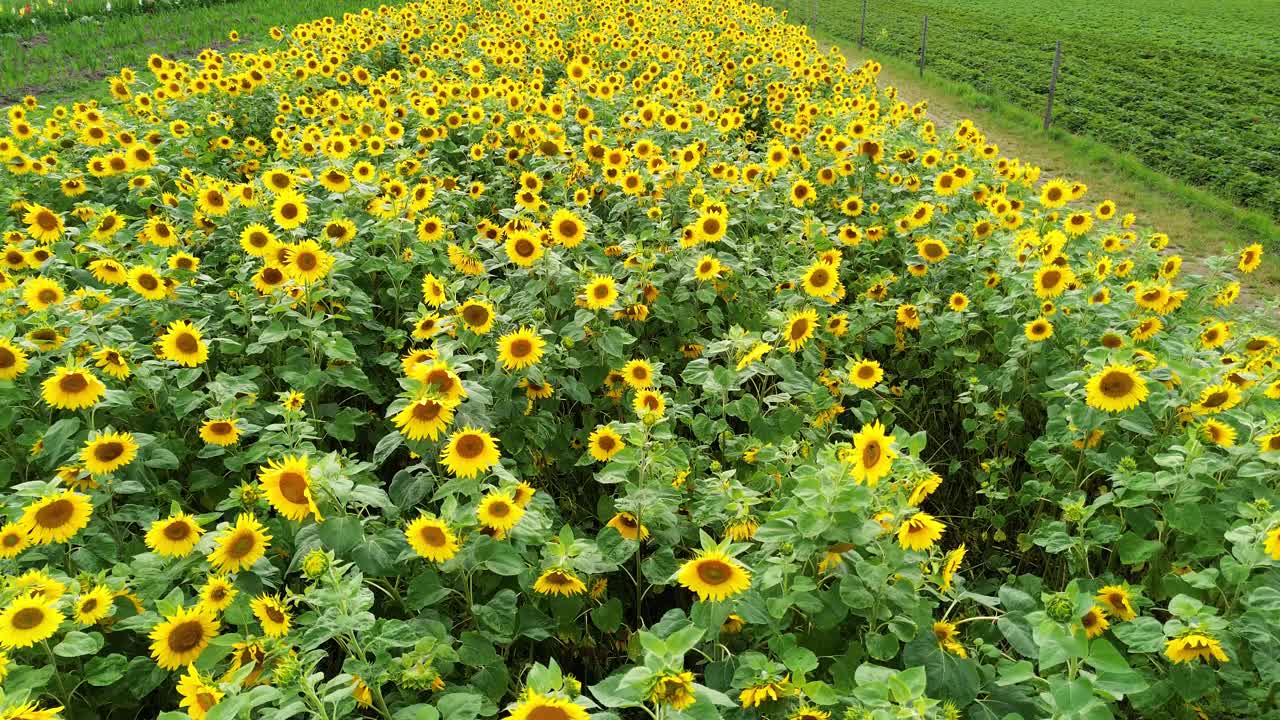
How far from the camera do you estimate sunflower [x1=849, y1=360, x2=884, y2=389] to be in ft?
10.9

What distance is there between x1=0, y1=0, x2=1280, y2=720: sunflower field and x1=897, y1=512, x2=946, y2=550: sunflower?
1cm

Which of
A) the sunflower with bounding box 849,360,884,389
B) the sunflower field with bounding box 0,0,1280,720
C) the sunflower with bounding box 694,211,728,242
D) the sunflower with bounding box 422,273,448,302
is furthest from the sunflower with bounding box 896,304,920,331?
the sunflower with bounding box 422,273,448,302

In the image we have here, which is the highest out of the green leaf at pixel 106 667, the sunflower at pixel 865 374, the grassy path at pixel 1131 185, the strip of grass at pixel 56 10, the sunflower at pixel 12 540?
the strip of grass at pixel 56 10

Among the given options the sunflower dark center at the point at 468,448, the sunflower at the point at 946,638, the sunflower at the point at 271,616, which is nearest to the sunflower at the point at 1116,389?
the sunflower at the point at 946,638

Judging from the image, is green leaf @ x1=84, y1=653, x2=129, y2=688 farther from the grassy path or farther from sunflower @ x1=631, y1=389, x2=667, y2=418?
the grassy path

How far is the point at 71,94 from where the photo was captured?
32.3ft

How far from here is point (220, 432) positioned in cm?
251

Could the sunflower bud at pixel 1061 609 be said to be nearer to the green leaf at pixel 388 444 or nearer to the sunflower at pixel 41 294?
the green leaf at pixel 388 444

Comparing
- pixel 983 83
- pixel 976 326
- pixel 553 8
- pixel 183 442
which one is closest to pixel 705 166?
pixel 976 326

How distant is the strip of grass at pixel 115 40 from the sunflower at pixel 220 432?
973cm

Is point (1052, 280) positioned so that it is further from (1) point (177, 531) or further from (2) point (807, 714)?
(1) point (177, 531)

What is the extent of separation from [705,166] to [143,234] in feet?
12.2

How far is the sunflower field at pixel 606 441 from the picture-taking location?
5.96 ft

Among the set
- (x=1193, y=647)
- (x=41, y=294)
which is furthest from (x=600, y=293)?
(x=1193, y=647)
